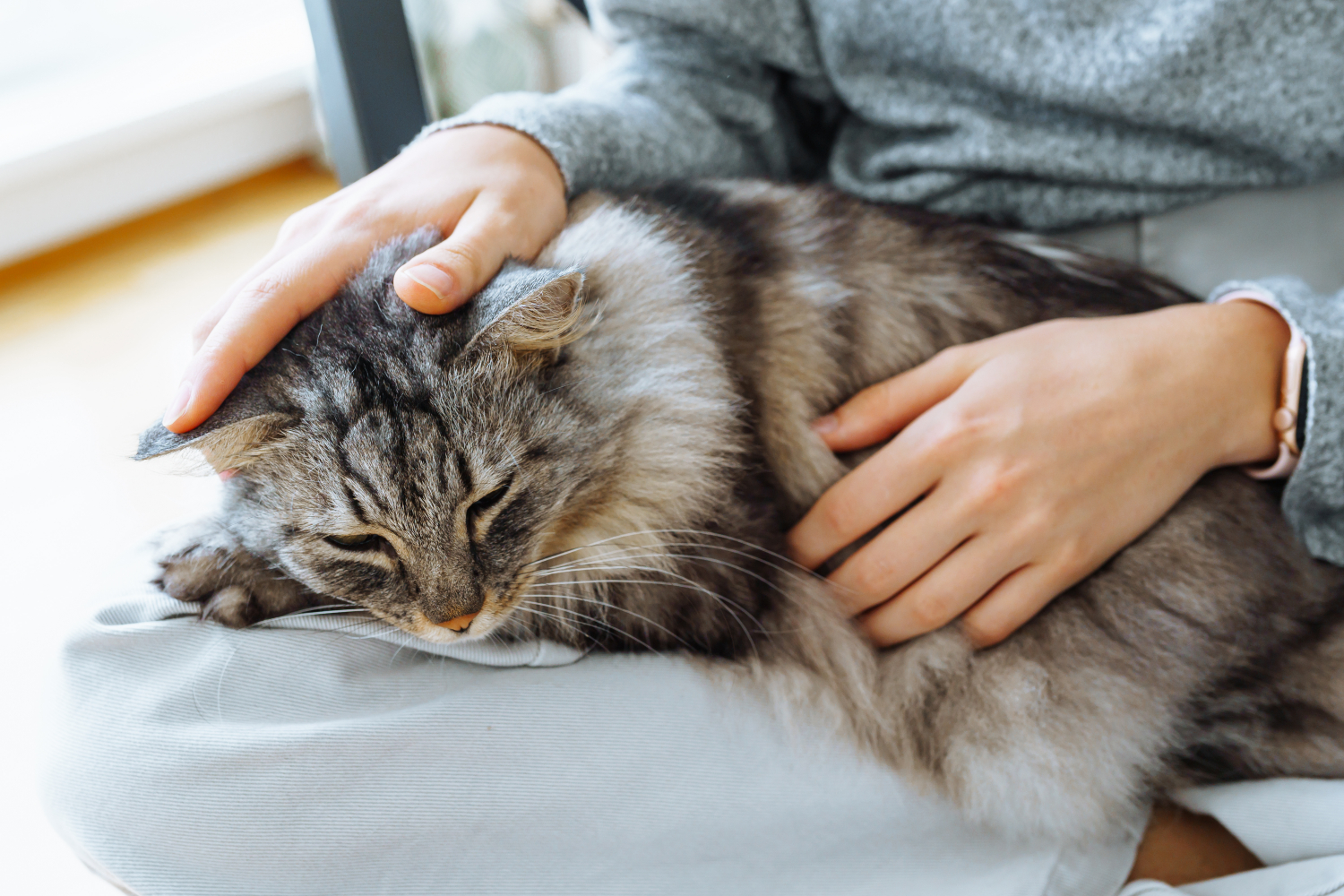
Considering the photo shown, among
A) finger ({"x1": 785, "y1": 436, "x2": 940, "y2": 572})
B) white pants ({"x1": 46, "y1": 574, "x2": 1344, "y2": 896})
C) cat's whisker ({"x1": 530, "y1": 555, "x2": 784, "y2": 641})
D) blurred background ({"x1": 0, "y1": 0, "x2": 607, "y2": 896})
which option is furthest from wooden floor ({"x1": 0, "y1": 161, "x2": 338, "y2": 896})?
→ finger ({"x1": 785, "y1": 436, "x2": 940, "y2": 572})

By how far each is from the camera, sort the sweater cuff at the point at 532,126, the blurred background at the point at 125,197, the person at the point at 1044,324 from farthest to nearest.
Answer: the blurred background at the point at 125,197 → the sweater cuff at the point at 532,126 → the person at the point at 1044,324

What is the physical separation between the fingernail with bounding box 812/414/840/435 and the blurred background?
1.32 meters

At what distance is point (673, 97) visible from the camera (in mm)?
1342

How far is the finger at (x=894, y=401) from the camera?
1.07 m

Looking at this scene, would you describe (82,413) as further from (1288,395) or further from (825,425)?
(1288,395)

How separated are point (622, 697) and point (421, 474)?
31 cm

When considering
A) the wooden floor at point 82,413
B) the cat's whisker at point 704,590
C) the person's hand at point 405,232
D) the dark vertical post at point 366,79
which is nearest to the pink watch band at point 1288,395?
the cat's whisker at point 704,590

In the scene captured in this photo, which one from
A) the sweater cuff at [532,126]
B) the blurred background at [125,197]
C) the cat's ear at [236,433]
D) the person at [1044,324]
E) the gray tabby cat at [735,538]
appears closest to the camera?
the cat's ear at [236,433]

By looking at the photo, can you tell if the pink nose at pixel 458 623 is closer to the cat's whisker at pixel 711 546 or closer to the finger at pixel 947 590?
the cat's whisker at pixel 711 546

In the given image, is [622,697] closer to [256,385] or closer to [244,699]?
[244,699]

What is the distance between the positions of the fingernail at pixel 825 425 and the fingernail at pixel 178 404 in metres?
0.66

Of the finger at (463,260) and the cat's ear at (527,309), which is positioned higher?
the finger at (463,260)

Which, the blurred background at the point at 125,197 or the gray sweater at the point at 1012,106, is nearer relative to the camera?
the gray sweater at the point at 1012,106

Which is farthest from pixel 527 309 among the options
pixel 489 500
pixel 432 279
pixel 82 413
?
pixel 82 413
